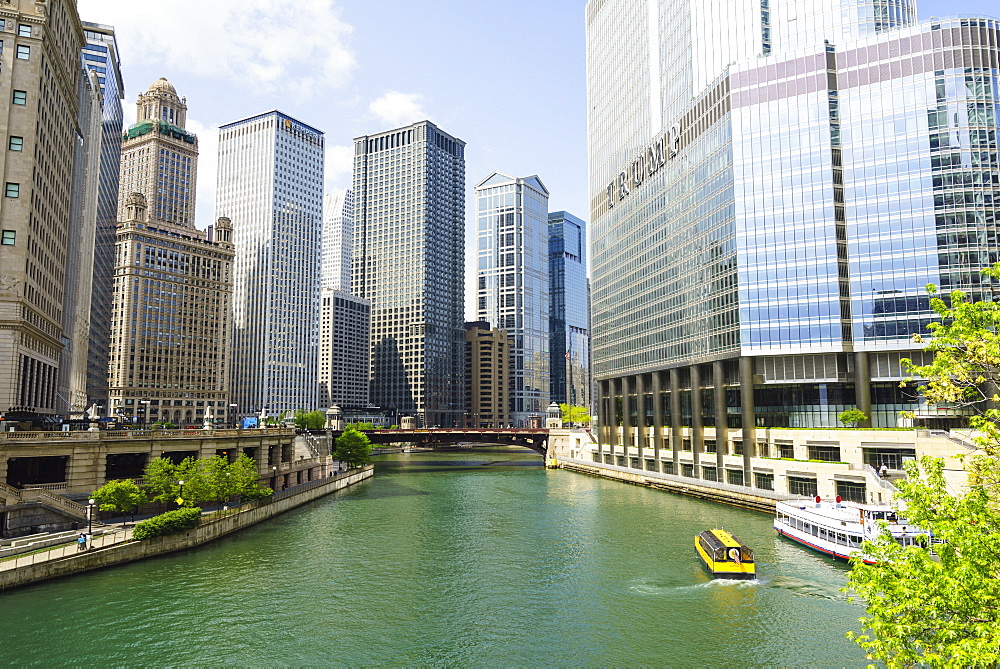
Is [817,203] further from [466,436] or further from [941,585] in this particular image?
[466,436]

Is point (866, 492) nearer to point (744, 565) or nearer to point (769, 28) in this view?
point (744, 565)

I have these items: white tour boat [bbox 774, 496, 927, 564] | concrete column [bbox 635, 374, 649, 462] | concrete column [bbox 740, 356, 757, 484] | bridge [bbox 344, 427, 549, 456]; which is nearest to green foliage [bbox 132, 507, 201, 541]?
white tour boat [bbox 774, 496, 927, 564]

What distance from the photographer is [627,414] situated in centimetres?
14988

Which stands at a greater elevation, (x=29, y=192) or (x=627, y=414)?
(x=29, y=192)

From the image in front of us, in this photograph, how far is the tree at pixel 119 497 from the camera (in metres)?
63.2

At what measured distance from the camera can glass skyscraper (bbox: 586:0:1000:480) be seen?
96.6 meters

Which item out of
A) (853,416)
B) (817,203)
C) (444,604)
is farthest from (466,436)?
(444,604)

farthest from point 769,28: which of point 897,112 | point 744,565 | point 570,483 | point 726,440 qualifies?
point 744,565

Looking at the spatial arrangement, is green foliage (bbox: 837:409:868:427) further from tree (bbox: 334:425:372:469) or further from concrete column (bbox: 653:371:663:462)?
tree (bbox: 334:425:372:469)

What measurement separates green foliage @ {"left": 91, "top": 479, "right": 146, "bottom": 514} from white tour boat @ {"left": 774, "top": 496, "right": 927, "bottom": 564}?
64069 millimetres

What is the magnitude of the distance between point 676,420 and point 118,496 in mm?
91216

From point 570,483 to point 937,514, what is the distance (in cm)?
11509

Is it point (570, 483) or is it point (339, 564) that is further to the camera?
point (570, 483)

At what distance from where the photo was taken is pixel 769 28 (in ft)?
385
